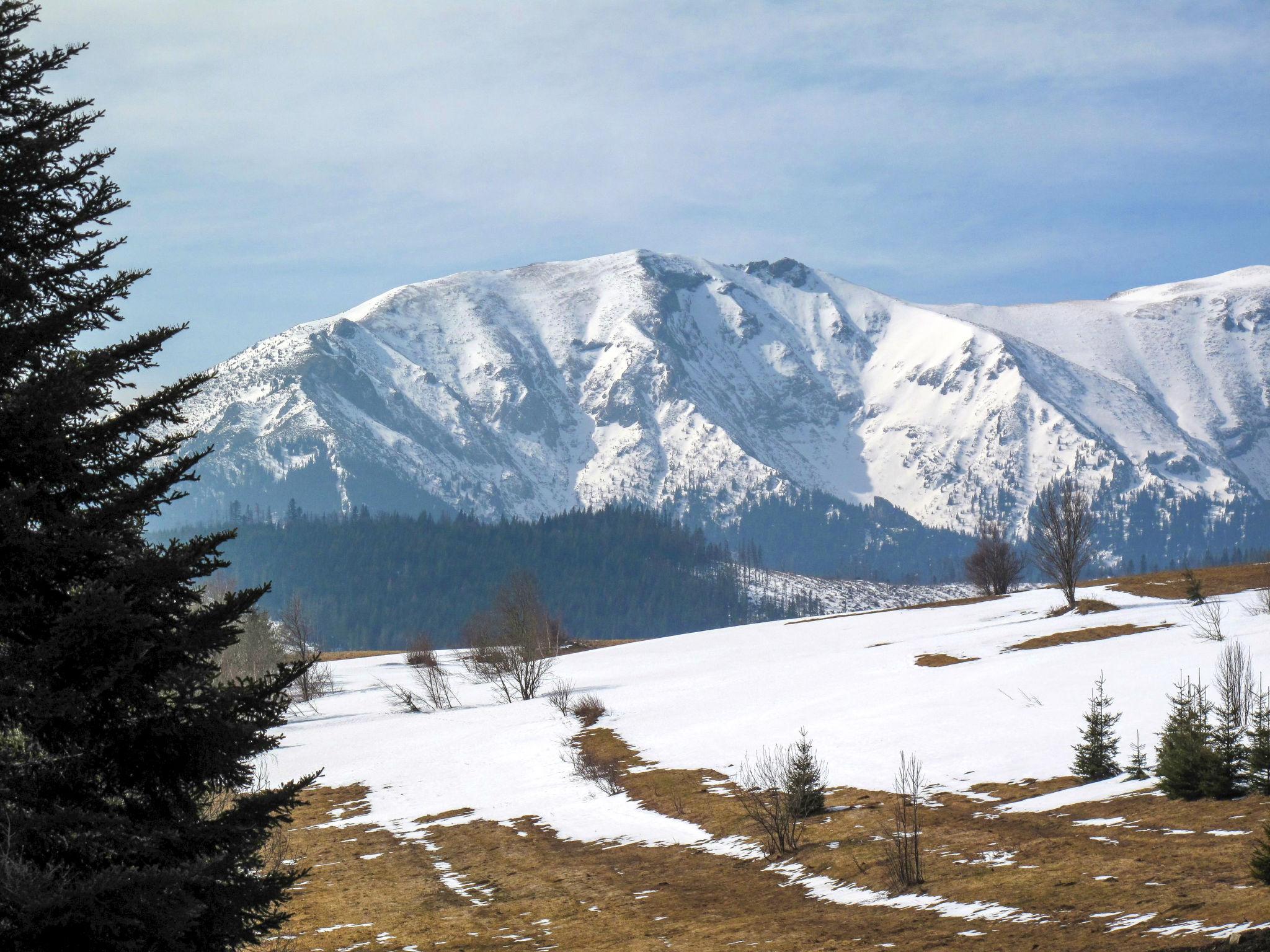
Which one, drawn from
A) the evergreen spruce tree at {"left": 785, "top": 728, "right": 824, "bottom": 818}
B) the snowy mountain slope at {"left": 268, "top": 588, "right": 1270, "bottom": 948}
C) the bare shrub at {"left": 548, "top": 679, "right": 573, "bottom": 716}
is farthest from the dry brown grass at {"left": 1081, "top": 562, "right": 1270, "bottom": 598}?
the evergreen spruce tree at {"left": 785, "top": 728, "right": 824, "bottom": 818}

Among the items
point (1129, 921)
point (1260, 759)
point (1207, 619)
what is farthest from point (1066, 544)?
point (1129, 921)

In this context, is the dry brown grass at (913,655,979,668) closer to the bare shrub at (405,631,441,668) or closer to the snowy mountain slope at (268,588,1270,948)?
the snowy mountain slope at (268,588,1270,948)

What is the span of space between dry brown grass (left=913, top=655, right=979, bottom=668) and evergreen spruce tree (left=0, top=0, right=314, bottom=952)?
46843mm

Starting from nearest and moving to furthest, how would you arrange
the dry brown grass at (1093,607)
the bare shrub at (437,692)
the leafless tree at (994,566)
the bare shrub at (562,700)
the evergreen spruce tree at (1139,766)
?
the evergreen spruce tree at (1139,766) → the bare shrub at (562,700) → the dry brown grass at (1093,607) → the bare shrub at (437,692) → the leafless tree at (994,566)

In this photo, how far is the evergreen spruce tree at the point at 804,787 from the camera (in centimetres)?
3000

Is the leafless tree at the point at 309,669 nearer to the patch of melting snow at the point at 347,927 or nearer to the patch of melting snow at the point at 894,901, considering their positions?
the patch of melting snow at the point at 347,927

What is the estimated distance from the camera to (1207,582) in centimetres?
8006

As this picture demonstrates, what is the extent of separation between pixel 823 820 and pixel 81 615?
2226 centimetres

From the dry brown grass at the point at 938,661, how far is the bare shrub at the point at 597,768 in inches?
740

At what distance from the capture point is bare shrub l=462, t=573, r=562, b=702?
73.8 m

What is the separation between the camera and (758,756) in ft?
132

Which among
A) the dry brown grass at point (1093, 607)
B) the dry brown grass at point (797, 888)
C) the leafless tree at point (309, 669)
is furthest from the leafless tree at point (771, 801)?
the leafless tree at point (309, 669)

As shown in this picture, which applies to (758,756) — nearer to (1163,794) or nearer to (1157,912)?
(1163,794)

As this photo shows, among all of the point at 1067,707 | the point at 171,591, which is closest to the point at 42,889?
the point at 171,591
